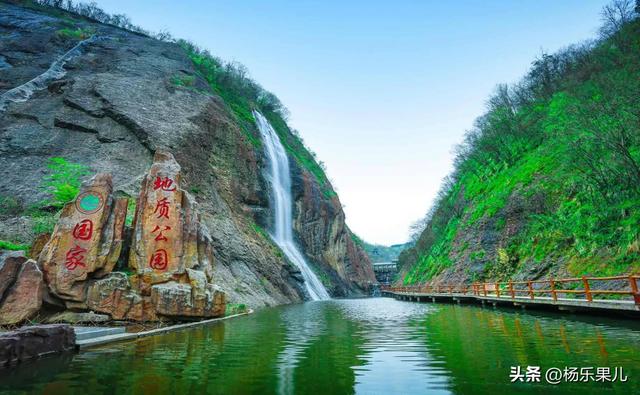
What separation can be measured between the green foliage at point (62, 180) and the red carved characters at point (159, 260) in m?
10.5

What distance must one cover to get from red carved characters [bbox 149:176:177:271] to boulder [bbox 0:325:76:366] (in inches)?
251

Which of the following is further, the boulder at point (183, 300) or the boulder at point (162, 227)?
the boulder at point (162, 227)

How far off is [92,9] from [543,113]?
62321 millimetres

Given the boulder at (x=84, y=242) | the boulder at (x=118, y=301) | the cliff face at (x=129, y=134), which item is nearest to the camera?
the boulder at (x=118, y=301)

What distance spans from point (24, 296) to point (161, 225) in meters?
4.86

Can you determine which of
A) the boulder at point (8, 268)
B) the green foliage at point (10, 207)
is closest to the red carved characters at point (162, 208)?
the boulder at point (8, 268)

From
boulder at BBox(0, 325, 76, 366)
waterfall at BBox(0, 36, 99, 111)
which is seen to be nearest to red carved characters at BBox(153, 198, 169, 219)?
boulder at BBox(0, 325, 76, 366)

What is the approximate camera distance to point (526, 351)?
723 cm

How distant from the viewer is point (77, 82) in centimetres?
3491

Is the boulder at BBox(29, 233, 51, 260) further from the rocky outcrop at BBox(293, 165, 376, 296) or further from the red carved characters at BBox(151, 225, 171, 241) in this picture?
the rocky outcrop at BBox(293, 165, 376, 296)

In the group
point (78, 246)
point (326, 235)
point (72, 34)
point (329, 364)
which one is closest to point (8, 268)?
point (78, 246)

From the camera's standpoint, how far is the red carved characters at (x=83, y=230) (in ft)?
46.4

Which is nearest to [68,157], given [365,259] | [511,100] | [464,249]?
[464,249]

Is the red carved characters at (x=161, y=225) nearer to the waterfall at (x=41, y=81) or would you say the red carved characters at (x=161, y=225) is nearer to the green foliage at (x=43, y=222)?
the green foliage at (x=43, y=222)
